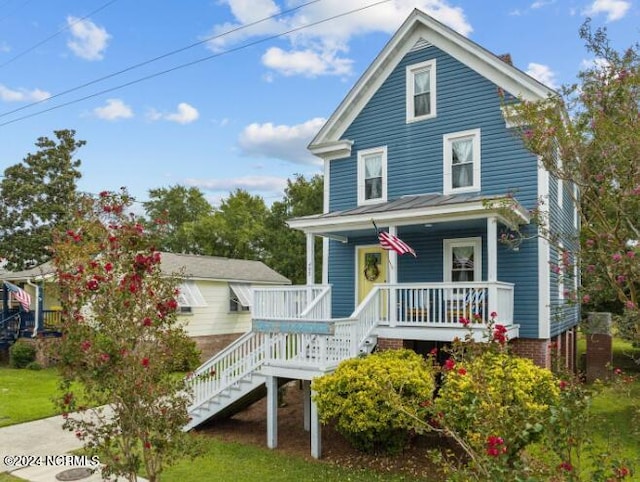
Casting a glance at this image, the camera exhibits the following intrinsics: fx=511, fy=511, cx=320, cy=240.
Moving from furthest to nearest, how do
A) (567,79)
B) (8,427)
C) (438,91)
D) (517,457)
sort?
(438,91), (8,427), (567,79), (517,457)

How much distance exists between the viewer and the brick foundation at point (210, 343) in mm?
21141

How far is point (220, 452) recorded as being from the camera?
974cm

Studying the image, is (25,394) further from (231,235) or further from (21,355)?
(231,235)

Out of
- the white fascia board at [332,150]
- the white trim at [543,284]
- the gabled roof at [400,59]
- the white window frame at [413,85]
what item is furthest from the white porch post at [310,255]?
the white trim at [543,284]

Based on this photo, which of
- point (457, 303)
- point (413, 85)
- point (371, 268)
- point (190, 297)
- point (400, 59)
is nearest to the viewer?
point (457, 303)

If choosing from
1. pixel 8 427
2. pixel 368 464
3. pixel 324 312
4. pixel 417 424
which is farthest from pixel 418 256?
pixel 8 427

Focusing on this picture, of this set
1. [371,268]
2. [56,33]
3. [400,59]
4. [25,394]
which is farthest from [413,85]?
[25,394]

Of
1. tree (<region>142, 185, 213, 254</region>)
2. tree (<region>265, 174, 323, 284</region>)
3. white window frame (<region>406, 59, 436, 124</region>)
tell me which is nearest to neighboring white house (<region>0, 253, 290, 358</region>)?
white window frame (<region>406, 59, 436, 124</region>)

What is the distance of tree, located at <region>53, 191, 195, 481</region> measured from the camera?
5355 mm

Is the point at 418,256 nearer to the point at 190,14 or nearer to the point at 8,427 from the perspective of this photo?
the point at 190,14

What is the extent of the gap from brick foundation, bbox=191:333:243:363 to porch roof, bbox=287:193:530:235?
33.3 ft

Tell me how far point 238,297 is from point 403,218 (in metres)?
13.4

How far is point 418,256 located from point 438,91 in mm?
4397

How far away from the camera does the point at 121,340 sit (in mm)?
5391
